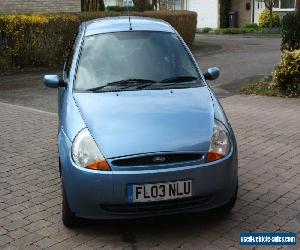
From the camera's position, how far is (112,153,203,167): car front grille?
161 inches

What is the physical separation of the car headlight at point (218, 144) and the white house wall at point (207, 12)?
32128 millimetres

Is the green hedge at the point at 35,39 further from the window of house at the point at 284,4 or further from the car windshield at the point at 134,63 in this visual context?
the window of house at the point at 284,4

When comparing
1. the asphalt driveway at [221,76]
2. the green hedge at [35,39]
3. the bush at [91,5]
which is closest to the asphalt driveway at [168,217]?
the asphalt driveway at [221,76]

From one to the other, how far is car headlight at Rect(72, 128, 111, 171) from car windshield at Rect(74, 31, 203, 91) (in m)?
0.89

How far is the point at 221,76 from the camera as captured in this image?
535 inches

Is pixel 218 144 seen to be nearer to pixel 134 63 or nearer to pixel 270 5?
pixel 134 63

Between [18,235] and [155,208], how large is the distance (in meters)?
1.26

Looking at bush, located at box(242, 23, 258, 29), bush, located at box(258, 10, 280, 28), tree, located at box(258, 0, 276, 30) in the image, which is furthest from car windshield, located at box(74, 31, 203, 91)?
bush, located at box(242, 23, 258, 29)

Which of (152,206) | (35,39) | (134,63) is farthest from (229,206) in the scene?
(35,39)

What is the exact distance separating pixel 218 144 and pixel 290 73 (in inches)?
259

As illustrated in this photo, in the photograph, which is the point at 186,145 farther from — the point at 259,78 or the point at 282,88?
the point at 259,78

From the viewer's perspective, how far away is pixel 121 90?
16.5 ft

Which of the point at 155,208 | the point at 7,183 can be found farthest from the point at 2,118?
the point at 155,208

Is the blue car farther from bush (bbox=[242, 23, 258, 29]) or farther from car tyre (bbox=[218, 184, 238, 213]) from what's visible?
bush (bbox=[242, 23, 258, 29])
